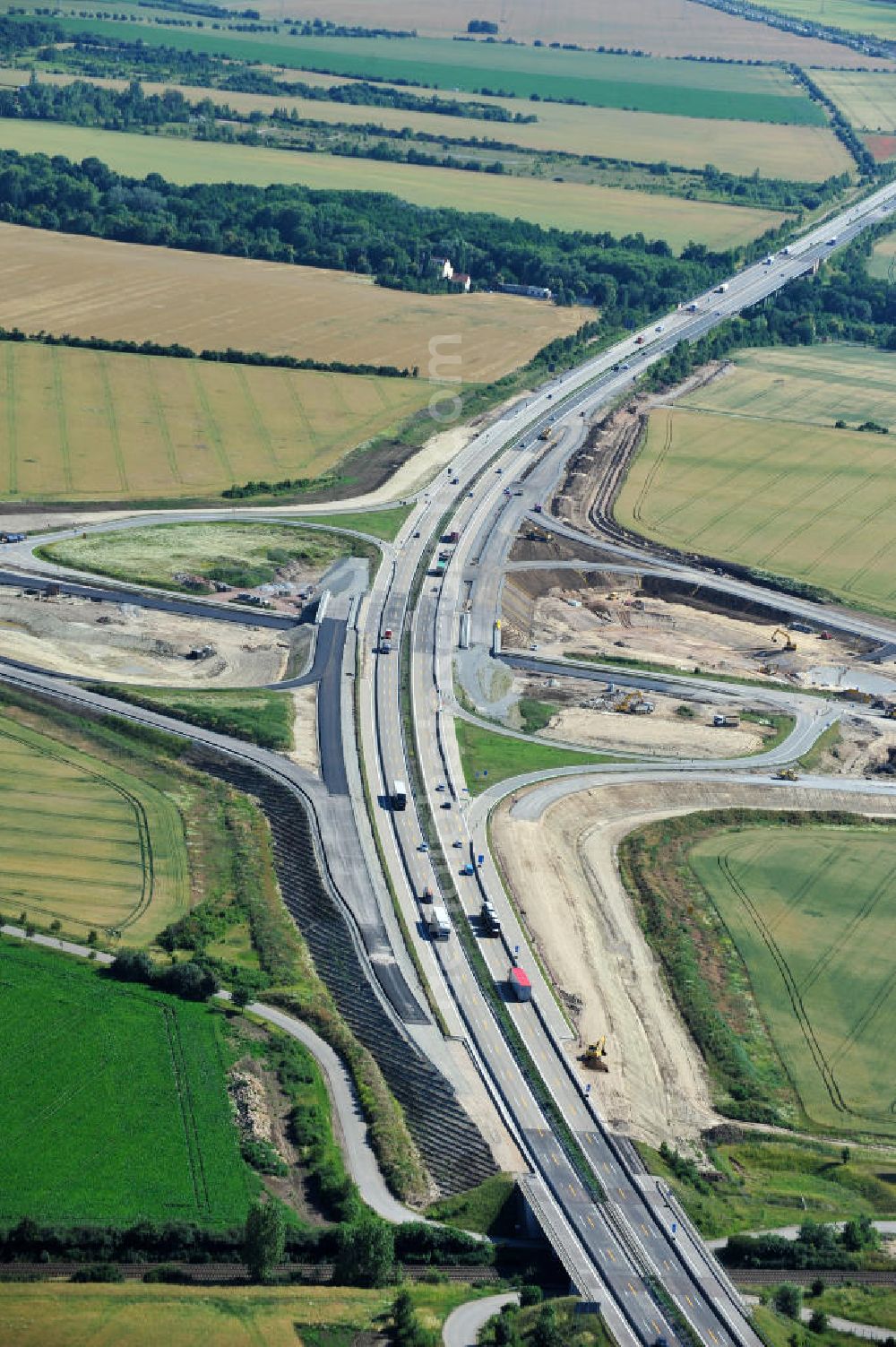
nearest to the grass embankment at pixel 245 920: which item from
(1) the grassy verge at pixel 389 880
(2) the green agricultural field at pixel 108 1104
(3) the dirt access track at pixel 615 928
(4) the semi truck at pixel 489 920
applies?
(1) the grassy verge at pixel 389 880

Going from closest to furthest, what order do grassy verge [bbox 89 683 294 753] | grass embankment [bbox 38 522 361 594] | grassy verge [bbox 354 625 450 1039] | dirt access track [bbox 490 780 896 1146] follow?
dirt access track [bbox 490 780 896 1146] → grassy verge [bbox 354 625 450 1039] → grassy verge [bbox 89 683 294 753] → grass embankment [bbox 38 522 361 594]

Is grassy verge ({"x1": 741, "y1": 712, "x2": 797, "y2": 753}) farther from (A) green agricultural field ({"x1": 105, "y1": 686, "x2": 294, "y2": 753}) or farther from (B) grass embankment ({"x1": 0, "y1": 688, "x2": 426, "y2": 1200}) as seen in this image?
(B) grass embankment ({"x1": 0, "y1": 688, "x2": 426, "y2": 1200})

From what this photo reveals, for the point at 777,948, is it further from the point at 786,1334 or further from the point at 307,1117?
the point at 307,1117

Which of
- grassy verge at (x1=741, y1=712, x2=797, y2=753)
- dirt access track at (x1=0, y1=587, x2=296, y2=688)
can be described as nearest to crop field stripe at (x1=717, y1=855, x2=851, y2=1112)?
grassy verge at (x1=741, y1=712, x2=797, y2=753)

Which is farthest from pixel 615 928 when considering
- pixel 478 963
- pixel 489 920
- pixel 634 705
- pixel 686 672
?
pixel 686 672

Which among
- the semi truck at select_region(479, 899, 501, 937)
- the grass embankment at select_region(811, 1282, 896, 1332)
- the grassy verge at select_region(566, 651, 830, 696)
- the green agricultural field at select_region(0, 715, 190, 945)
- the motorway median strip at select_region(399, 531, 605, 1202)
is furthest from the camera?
the grassy verge at select_region(566, 651, 830, 696)

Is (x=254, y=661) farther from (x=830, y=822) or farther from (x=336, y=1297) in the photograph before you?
(x=336, y=1297)
